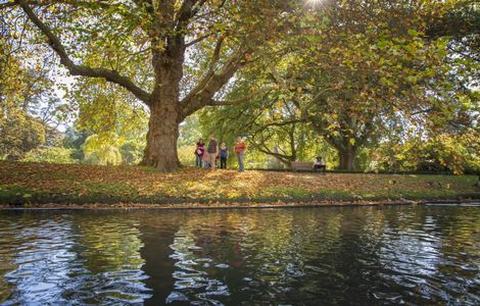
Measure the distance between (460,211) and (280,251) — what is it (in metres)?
12.9

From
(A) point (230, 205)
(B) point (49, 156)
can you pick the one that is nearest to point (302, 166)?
(A) point (230, 205)

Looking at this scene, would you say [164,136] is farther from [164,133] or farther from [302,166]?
[302,166]

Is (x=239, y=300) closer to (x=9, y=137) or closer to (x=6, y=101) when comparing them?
(x=6, y=101)

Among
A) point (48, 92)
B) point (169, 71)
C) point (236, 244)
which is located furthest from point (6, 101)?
point (236, 244)

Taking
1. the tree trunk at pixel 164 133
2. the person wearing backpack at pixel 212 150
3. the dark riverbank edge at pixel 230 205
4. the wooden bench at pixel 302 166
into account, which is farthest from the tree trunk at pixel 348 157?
the tree trunk at pixel 164 133

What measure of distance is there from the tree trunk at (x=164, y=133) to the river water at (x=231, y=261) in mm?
8908

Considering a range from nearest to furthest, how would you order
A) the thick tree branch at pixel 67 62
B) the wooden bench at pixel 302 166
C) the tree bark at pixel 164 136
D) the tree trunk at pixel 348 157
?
the thick tree branch at pixel 67 62 → the tree bark at pixel 164 136 → the wooden bench at pixel 302 166 → the tree trunk at pixel 348 157

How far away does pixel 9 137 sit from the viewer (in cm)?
4562

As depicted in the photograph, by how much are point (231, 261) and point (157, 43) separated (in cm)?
1296

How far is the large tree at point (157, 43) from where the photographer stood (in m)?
14.9

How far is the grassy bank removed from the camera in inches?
658

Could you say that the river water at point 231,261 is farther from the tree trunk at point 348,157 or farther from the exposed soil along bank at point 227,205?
the tree trunk at point 348,157

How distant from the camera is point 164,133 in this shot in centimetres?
2272

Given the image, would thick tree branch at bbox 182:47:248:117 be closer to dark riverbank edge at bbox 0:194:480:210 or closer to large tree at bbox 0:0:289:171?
large tree at bbox 0:0:289:171
